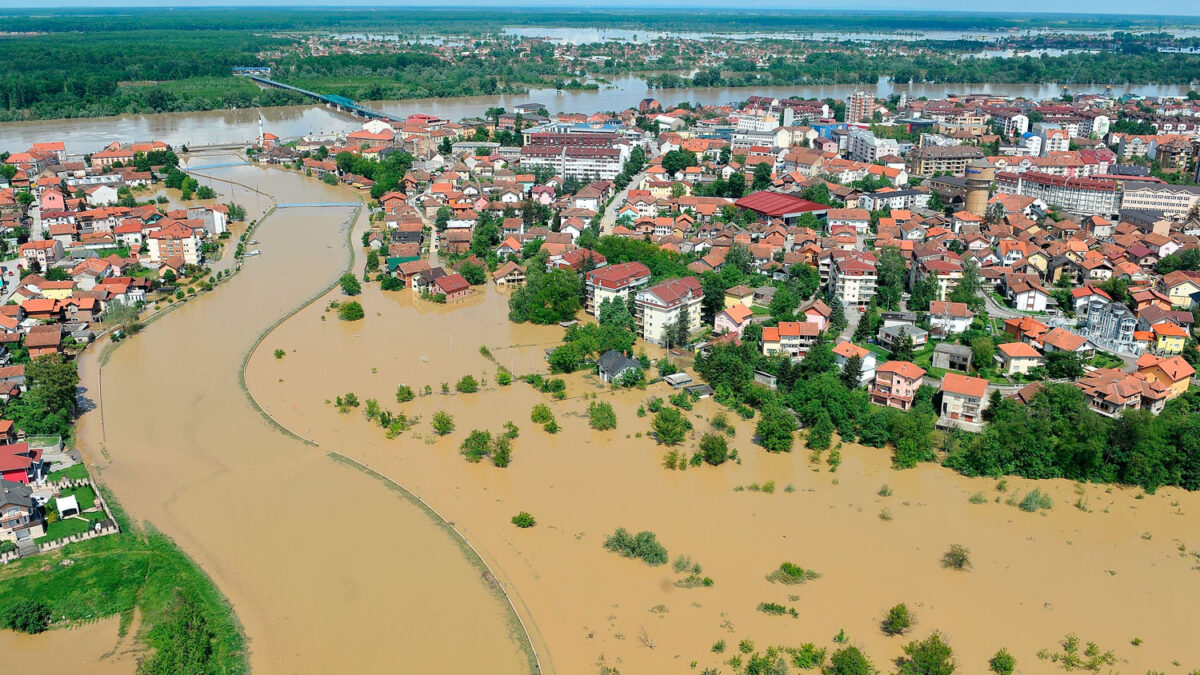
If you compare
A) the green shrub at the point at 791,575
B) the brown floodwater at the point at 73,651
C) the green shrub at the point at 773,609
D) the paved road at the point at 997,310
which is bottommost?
the brown floodwater at the point at 73,651

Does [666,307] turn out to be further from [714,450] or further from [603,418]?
[714,450]

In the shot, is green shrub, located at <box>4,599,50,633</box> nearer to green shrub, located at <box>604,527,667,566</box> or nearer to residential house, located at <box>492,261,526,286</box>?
green shrub, located at <box>604,527,667,566</box>

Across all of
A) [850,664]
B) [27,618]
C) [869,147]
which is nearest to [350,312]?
[27,618]

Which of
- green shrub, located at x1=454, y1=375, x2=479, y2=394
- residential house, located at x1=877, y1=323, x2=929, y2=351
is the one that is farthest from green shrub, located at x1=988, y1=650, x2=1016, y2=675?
green shrub, located at x1=454, y1=375, x2=479, y2=394

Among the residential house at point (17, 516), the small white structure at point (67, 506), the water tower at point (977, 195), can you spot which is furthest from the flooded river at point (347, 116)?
the residential house at point (17, 516)

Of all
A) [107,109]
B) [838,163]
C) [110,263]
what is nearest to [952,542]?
[110,263]

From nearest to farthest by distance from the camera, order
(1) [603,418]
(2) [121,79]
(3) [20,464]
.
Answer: (3) [20,464] → (1) [603,418] → (2) [121,79]

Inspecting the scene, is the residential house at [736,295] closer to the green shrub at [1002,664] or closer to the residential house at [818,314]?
the residential house at [818,314]
